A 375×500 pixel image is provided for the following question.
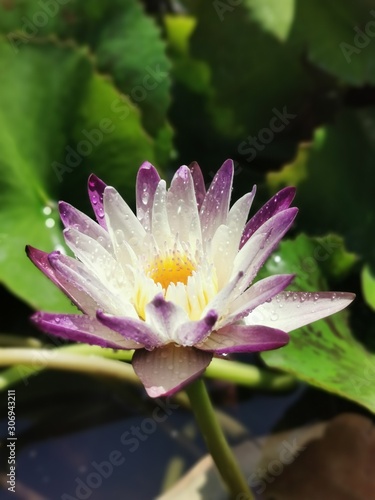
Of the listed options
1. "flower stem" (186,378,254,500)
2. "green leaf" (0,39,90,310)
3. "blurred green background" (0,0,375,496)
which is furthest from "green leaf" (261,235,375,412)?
"green leaf" (0,39,90,310)

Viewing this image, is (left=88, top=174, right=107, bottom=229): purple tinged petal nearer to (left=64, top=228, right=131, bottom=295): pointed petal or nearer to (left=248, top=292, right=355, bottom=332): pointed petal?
(left=64, top=228, right=131, bottom=295): pointed petal

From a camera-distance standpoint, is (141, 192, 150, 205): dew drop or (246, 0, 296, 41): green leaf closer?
(141, 192, 150, 205): dew drop

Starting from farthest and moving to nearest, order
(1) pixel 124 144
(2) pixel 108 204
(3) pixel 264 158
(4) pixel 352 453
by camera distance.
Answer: (3) pixel 264 158
(1) pixel 124 144
(4) pixel 352 453
(2) pixel 108 204

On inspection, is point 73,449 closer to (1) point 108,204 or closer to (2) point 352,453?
(2) point 352,453

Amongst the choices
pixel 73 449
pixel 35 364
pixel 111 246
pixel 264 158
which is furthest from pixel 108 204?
pixel 264 158

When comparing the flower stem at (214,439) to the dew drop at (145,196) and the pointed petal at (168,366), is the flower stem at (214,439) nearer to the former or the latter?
the pointed petal at (168,366)

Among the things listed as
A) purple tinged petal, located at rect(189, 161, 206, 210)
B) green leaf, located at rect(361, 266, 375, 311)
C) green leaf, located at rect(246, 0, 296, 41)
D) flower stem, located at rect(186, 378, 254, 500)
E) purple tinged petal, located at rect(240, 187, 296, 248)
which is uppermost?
purple tinged petal, located at rect(189, 161, 206, 210)

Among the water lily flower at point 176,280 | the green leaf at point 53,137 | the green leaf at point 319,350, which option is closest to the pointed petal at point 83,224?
the water lily flower at point 176,280
